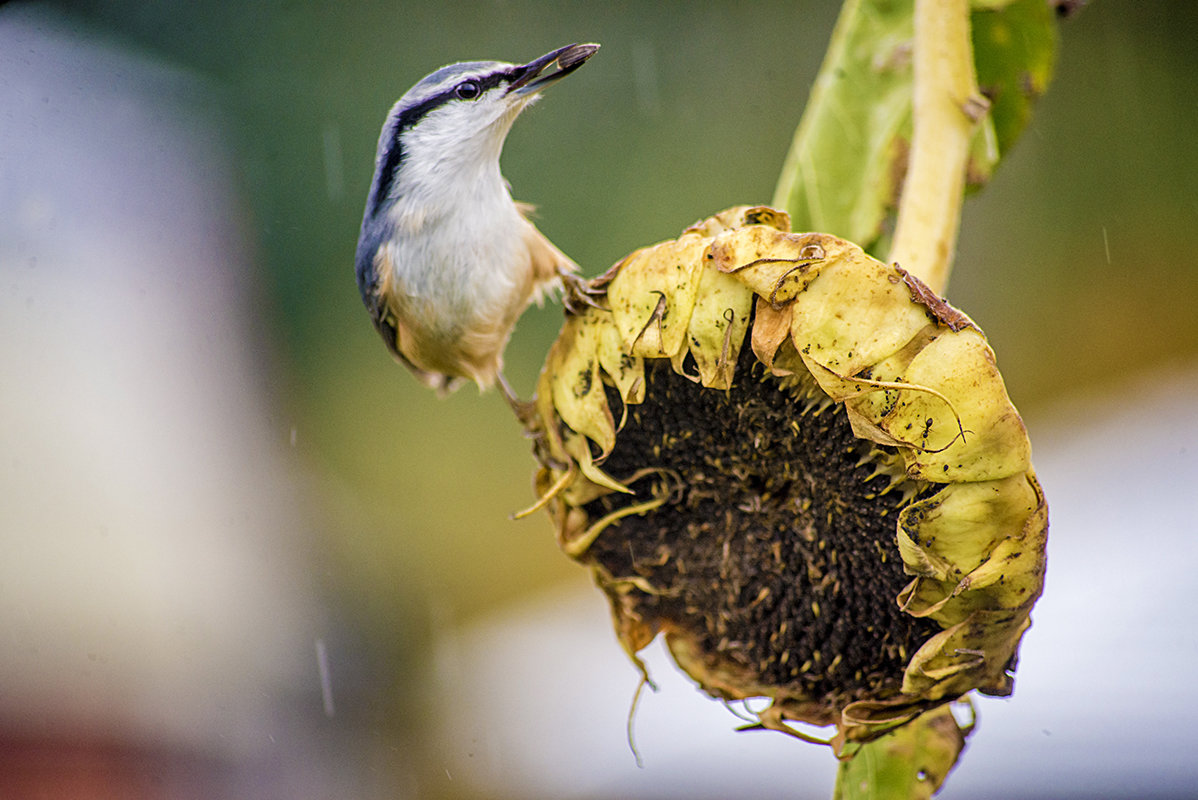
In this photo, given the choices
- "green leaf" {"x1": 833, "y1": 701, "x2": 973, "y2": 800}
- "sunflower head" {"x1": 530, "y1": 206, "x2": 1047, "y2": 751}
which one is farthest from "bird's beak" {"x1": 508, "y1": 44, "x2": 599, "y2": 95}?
"green leaf" {"x1": 833, "y1": 701, "x2": 973, "y2": 800}

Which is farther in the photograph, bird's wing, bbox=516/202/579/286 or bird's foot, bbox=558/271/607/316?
bird's wing, bbox=516/202/579/286

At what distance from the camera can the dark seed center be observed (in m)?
0.48

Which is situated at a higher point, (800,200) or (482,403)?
(482,403)

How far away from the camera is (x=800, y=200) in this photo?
0.75m

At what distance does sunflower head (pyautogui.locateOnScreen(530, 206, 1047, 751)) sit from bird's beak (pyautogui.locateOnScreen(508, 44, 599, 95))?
0.10 meters

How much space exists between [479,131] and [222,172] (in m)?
0.76

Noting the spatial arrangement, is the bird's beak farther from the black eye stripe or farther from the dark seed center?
the dark seed center

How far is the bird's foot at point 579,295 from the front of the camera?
51 cm

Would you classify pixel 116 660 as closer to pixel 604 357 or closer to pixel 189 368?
pixel 189 368

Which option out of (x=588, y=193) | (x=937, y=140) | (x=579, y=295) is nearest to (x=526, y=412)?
(x=579, y=295)

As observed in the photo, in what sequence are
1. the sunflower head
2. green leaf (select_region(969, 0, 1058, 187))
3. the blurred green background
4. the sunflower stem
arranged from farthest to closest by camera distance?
1. the blurred green background
2. green leaf (select_region(969, 0, 1058, 187))
3. the sunflower stem
4. the sunflower head

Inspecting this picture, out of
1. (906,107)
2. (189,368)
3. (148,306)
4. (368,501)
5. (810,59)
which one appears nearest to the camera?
(906,107)

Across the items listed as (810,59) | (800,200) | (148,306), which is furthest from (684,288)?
(810,59)

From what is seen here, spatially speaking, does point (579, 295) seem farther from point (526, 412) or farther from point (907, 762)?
point (907, 762)
